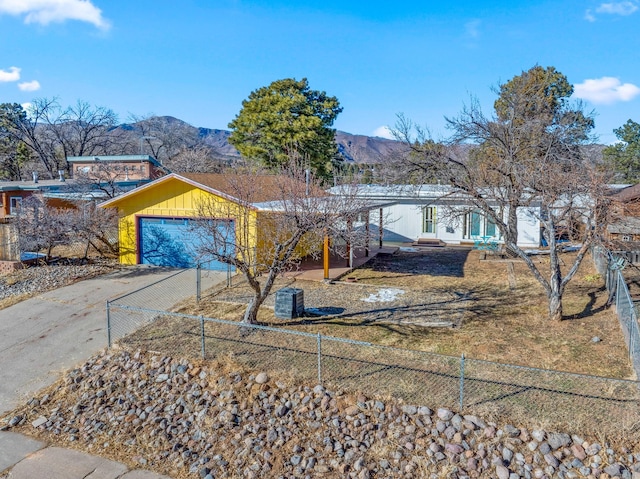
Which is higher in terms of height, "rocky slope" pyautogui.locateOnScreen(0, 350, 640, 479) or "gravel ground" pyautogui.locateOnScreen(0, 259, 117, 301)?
"gravel ground" pyautogui.locateOnScreen(0, 259, 117, 301)

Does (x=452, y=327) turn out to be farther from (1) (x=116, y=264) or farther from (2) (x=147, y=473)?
(1) (x=116, y=264)

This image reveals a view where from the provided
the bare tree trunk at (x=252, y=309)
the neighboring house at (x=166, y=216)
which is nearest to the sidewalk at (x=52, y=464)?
the bare tree trunk at (x=252, y=309)

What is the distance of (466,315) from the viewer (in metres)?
10.5

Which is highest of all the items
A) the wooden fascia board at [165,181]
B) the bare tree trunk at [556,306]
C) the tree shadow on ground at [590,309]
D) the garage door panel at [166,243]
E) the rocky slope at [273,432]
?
the wooden fascia board at [165,181]

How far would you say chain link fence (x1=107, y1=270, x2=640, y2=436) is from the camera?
6.21m

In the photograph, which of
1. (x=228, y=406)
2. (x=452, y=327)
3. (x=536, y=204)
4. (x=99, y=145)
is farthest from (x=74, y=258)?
(x=99, y=145)

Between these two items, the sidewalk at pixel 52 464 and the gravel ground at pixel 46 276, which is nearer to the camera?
the sidewalk at pixel 52 464

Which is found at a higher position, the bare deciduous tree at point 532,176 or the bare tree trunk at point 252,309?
the bare deciduous tree at point 532,176

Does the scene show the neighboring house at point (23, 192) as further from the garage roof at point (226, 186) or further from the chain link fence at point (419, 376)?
the chain link fence at point (419, 376)

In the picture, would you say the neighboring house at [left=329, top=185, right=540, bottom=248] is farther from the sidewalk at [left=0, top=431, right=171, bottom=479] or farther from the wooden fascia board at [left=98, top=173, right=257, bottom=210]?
the sidewalk at [left=0, top=431, right=171, bottom=479]

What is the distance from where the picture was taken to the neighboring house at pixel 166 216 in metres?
15.2

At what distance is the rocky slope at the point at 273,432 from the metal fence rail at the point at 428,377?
0.32m

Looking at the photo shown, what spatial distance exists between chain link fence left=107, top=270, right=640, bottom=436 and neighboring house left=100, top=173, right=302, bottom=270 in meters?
5.97

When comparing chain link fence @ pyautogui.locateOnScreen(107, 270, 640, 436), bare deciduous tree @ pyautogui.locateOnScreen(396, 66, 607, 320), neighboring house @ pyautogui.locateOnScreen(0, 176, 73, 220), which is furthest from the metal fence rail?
neighboring house @ pyautogui.locateOnScreen(0, 176, 73, 220)
